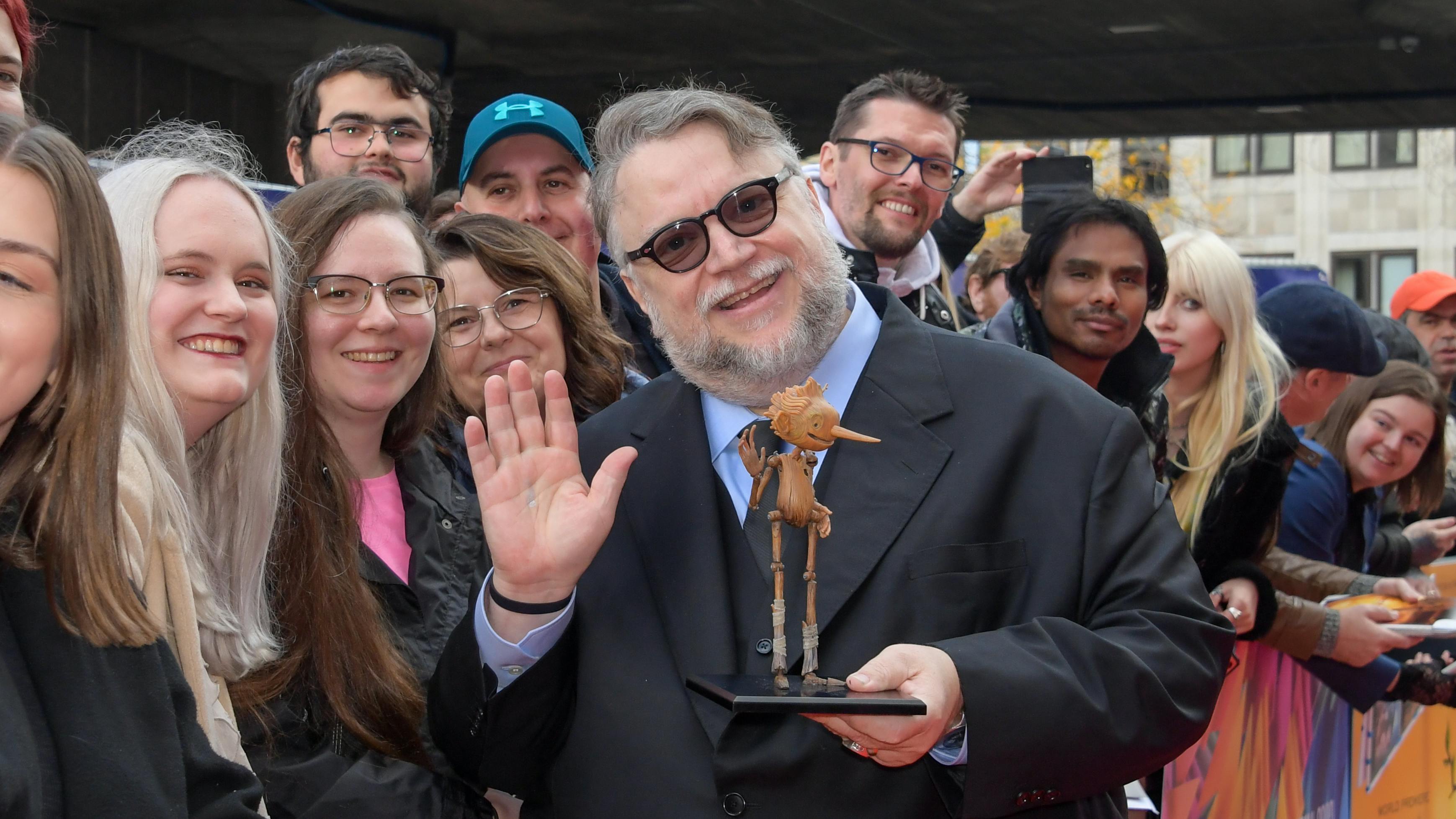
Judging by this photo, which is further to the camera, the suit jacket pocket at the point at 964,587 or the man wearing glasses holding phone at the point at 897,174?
the man wearing glasses holding phone at the point at 897,174

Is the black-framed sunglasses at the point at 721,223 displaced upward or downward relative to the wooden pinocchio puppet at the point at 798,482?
upward

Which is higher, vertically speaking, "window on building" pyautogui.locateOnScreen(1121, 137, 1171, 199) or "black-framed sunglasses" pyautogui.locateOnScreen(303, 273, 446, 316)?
"window on building" pyautogui.locateOnScreen(1121, 137, 1171, 199)

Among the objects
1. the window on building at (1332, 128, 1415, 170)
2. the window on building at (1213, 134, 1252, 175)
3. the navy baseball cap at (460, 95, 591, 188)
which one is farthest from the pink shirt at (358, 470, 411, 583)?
the window on building at (1213, 134, 1252, 175)

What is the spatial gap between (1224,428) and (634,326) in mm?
2118

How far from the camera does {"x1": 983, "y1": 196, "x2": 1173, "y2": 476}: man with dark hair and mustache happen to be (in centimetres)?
458

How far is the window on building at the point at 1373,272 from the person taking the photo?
3397cm

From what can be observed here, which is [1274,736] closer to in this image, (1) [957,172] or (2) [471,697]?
(1) [957,172]

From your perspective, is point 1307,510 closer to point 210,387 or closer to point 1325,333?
point 1325,333

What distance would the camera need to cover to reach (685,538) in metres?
2.63

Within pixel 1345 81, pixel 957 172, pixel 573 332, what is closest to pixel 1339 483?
pixel 957 172

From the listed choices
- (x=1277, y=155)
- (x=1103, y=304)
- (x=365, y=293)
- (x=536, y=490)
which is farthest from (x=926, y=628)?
(x=1277, y=155)

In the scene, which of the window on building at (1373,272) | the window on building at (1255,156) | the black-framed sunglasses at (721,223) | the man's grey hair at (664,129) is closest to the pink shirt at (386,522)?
the man's grey hair at (664,129)

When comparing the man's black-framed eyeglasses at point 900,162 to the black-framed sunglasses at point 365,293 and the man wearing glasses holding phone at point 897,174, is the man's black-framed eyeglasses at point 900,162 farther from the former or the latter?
the black-framed sunglasses at point 365,293

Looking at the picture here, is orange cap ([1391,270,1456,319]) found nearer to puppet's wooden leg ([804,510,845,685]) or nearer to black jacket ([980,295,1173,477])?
black jacket ([980,295,1173,477])
